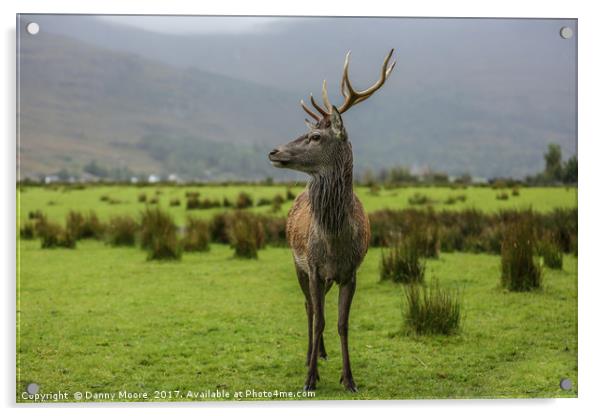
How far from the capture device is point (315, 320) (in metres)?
5.86

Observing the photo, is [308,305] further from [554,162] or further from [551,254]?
[554,162]

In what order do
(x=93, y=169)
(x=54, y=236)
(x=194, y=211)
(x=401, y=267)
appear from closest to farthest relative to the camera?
1. (x=401, y=267)
2. (x=54, y=236)
3. (x=194, y=211)
4. (x=93, y=169)

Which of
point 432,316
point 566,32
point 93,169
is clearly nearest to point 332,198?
point 432,316

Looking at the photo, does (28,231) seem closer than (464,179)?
Yes

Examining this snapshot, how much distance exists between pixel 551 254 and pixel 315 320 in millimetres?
4850

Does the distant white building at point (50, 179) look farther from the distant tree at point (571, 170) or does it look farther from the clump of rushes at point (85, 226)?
the distant tree at point (571, 170)

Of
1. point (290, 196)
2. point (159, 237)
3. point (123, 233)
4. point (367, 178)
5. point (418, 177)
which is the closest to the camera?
point (159, 237)

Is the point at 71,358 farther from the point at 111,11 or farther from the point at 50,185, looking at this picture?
the point at 50,185

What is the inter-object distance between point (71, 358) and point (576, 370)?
4.44 m

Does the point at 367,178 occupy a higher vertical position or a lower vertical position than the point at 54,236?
higher

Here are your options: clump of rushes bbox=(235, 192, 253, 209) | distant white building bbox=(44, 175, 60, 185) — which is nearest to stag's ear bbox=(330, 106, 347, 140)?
clump of rushes bbox=(235, 192, 253, 209)

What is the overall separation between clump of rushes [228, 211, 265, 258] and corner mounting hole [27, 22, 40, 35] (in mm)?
5435

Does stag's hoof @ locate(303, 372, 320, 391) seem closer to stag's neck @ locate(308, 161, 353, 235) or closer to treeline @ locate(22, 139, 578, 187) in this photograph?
stag's neck @ locate(308, 161, 353, 235)

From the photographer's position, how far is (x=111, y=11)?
6477 mm
